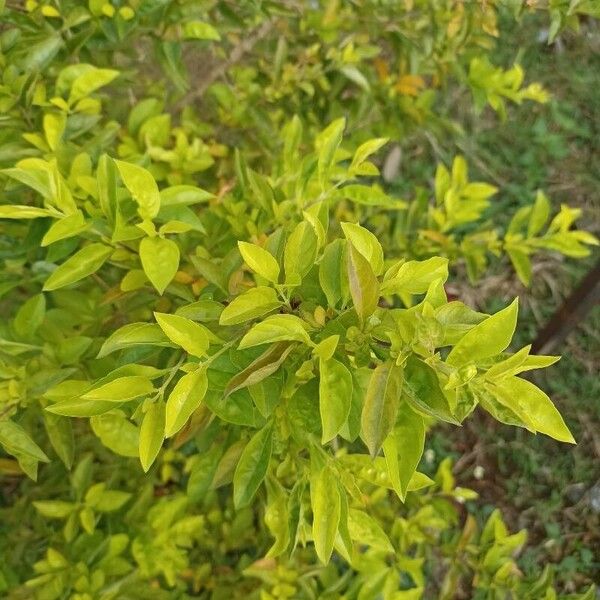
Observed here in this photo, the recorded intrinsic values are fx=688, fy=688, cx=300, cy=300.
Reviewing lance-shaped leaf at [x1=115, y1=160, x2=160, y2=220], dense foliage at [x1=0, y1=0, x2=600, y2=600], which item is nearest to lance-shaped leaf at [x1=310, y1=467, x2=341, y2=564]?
dense foliage at [x1=0, y1=0, x2=600, y2=600]

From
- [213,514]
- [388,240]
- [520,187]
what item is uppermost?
[388,240]

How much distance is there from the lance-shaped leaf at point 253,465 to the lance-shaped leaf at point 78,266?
393 mm

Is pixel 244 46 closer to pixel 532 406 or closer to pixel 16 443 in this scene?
pixel 16 443

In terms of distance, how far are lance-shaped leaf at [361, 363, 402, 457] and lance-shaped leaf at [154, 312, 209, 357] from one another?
247 mm

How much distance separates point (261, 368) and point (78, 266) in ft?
1.45

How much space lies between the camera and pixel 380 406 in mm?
795

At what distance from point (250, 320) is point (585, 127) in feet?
10.9

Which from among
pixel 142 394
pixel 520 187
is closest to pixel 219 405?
pixel 142 394

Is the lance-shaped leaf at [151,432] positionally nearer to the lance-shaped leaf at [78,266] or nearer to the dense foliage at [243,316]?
the dense foliage at [243,316]

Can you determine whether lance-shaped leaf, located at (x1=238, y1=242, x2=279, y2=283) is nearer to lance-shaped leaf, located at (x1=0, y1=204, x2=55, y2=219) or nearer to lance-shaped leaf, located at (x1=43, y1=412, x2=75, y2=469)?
lance-shaped leaf, located at (x1=0, y1=204, x2=55, y2=219)

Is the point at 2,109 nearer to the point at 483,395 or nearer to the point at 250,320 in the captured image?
the point at 250,320

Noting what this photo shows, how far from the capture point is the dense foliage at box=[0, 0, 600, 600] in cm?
87

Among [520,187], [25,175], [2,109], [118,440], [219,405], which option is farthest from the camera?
[520,187]

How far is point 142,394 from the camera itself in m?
0.95
